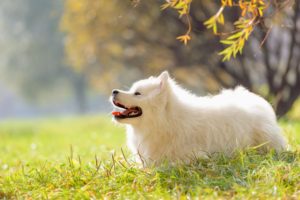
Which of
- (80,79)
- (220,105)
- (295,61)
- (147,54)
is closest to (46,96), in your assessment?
(80,79)

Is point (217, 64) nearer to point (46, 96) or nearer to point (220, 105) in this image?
point (220, 105)

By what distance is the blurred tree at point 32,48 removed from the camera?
1378 inches

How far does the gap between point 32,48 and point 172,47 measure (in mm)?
22363

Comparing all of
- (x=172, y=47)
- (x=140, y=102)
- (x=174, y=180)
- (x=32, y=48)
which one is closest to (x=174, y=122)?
(x=140, y=102)

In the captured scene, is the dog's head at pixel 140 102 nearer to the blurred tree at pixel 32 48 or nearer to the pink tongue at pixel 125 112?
Result: the pink tongue at pixel 125 112

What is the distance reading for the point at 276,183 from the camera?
4445mm

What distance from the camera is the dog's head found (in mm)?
5223

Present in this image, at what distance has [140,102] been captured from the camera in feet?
17.1

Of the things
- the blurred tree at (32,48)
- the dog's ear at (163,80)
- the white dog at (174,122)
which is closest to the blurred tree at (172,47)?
the white dog at (174,122)

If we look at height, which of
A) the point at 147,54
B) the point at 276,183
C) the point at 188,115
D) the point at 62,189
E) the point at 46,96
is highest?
the point at 46,96

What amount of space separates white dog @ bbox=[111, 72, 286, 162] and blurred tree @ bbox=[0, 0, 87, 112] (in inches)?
1159

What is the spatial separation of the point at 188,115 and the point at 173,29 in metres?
9.36

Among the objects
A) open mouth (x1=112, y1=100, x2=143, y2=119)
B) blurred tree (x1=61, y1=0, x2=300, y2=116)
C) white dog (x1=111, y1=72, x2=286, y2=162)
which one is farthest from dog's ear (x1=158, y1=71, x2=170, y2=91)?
blurred tree (x1=61, y1=0, x2=300, y2=116)

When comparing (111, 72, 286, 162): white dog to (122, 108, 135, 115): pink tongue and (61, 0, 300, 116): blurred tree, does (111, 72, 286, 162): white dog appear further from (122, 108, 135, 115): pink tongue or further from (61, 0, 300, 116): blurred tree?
(61, 0, 300, 116): blurred tree
